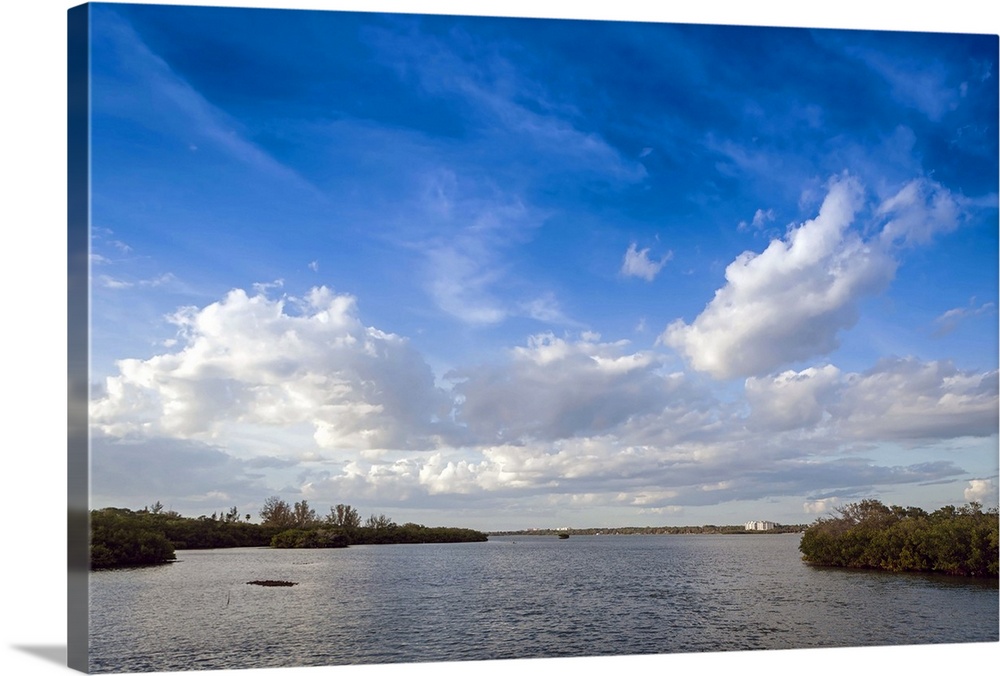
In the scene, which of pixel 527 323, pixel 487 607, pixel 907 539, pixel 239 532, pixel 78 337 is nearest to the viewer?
pixel 78 337

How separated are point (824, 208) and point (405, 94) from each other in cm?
607

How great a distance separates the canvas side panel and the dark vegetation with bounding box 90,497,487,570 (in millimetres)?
563

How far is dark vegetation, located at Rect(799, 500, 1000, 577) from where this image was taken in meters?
17.3

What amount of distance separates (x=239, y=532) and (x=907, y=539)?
35.3 feet

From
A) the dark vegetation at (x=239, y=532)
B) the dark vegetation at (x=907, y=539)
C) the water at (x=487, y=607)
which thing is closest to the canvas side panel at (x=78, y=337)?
the water at (x=487, y=607)

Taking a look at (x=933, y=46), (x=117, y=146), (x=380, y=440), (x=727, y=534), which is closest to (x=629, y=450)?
(x=727, y=534)

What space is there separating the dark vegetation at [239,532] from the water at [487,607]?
19cm

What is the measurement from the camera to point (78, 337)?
12953 millimetres

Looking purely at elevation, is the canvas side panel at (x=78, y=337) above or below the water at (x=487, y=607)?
above

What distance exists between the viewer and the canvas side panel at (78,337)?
12648 millimetres

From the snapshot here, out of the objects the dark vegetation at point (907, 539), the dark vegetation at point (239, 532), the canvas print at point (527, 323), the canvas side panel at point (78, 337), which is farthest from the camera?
the dark vegetation at point (907, 539)

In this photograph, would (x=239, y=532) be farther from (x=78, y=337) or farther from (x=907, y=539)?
(x=907, y=539)

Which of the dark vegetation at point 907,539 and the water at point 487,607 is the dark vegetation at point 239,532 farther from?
the dark vegetation at point 907,539

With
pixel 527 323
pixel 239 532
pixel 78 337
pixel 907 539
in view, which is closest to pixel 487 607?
pixel 239 532
